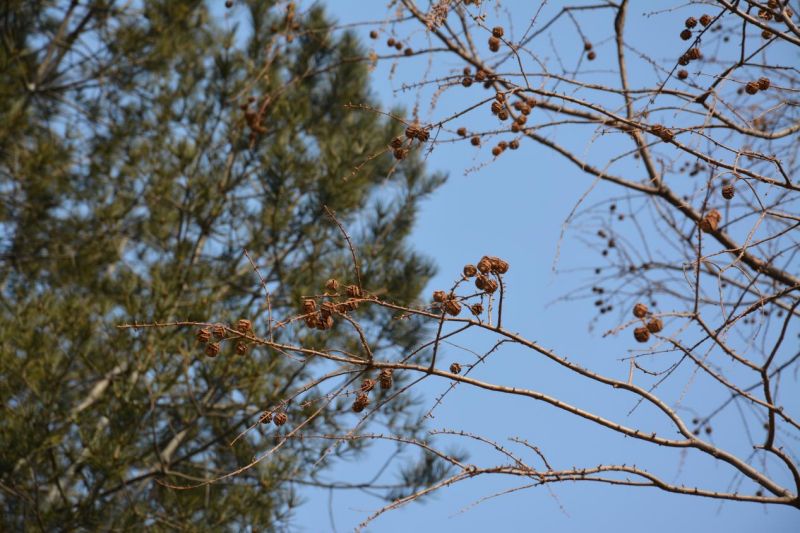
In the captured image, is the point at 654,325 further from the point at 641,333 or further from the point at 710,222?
the point at 710,222

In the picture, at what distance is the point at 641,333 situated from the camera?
1282 millimetres

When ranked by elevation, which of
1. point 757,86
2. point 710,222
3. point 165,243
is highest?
point 165,243

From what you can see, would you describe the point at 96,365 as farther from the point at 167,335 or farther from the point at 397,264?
the point at 397,264

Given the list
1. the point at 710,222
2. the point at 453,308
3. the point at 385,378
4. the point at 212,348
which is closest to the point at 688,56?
the point at 710,222

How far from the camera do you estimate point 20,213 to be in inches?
172

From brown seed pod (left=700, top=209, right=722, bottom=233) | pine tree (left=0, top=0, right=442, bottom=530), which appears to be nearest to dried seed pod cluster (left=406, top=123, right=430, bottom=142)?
brown seed pod (left=700, top=209, right=722, bottom=233)

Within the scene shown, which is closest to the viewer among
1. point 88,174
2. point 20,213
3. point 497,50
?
point 497,50

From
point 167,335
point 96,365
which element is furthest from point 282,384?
point 96,365

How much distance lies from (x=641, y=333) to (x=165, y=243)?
2.96 meters

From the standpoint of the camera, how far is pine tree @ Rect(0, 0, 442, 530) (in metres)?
3.16

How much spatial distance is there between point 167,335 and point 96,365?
45 centimetres

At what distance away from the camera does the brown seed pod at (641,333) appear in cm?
128

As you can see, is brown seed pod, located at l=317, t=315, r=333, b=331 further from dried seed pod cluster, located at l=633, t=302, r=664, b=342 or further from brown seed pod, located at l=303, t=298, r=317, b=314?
dried seed pod cluster, located at l=633, t=302, r=664, b=342

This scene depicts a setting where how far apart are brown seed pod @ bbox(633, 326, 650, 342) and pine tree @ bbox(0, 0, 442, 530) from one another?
146 centimetres
